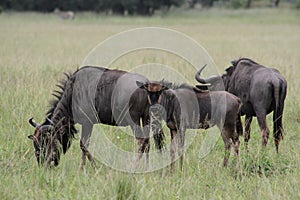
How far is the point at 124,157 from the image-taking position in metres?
6.36

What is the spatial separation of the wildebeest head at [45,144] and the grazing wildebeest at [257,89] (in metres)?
2.28

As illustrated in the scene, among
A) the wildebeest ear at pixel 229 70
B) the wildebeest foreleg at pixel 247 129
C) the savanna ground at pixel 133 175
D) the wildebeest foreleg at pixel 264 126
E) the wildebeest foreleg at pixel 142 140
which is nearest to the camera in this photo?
the savanna ground at pixel 133 175

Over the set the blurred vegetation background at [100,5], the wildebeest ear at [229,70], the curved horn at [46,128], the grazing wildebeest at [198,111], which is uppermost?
the wildebeest ear at [229,70]

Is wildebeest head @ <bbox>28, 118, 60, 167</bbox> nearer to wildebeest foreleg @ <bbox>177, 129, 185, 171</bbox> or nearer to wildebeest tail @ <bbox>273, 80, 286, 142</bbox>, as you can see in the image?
wildebeest foreleg @ <bbox>177, 129, 185, 171</bbox>

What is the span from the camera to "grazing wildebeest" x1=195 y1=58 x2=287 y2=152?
720 centimetres

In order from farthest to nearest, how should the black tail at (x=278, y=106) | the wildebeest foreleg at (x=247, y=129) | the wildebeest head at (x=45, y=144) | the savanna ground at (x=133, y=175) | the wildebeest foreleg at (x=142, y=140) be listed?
the wildebeest foreleg at (x=247, y=129) < the black tail at (x=278, y=106) < the wildebeest foreleg at (x=142, y=140) < the wildebeest head at (x=45, y=144) < the savanna ground at (x=133, y=175)

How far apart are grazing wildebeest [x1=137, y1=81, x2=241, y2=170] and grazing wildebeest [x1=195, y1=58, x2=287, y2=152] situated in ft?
2.43

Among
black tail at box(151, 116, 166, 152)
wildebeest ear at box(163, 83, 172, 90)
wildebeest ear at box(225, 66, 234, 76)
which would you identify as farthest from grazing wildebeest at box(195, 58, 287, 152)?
black tail at box(151, 116, 166, 152)

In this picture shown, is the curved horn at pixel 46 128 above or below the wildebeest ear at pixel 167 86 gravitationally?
below

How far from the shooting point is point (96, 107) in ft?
22.8

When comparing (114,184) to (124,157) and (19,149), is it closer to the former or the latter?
(124,157)

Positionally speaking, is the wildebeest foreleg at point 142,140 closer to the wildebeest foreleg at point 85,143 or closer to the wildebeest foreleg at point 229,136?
the wildebeest foreleg at point 85,143

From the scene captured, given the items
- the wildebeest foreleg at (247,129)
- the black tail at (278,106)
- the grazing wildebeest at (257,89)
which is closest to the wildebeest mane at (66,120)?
the grazing wildebeest at (257,89)

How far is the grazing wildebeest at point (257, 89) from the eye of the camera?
720 centimetres
